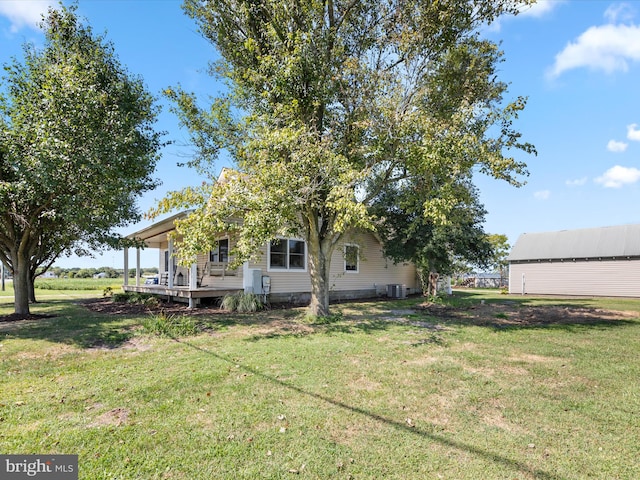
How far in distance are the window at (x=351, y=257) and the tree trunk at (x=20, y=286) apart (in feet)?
34.5

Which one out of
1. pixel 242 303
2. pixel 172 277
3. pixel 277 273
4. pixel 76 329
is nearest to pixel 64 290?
pixel 172 277

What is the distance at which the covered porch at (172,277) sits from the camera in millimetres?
12414

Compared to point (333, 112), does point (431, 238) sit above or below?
below

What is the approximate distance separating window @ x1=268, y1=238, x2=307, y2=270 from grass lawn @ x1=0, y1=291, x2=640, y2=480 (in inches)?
261

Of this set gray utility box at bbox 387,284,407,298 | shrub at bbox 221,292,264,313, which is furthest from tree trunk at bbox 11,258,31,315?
gray utility box at bbox 387,284,407,298

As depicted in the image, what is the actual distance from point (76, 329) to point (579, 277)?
87.5 ft

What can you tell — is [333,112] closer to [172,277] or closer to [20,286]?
[172,277]

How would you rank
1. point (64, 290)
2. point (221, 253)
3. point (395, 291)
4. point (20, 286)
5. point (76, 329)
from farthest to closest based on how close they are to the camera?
point (64, 290)
point (395, 291)
point (221, 253)
point (20, 286)
point (76, 329)

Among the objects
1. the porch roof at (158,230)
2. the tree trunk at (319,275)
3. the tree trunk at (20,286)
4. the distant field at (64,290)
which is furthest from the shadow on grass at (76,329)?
the distant field at (64,290)

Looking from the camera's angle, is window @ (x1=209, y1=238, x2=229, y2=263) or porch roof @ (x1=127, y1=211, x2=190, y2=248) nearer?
porch roof @ (x1=127, y1=211, x2=190, y2=248)

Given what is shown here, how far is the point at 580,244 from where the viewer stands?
77.2 feet

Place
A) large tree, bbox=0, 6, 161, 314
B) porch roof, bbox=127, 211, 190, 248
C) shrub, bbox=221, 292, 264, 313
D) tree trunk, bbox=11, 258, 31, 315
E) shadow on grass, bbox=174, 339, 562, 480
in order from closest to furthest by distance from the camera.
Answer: shadow on grass, bbox=174, 339, 562, 480 → large tree, bbox=0, 6, 161, 314 → tree trunk, bbox=11, 258, 31, 315 → shrub, bbox=221, 292, 264, 313 → porch roof, bbox=127, 211, 190, 248

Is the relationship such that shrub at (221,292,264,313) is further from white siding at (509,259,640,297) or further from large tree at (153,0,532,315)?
white siding at (509,259,640,297)

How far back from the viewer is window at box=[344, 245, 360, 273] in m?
14.2
